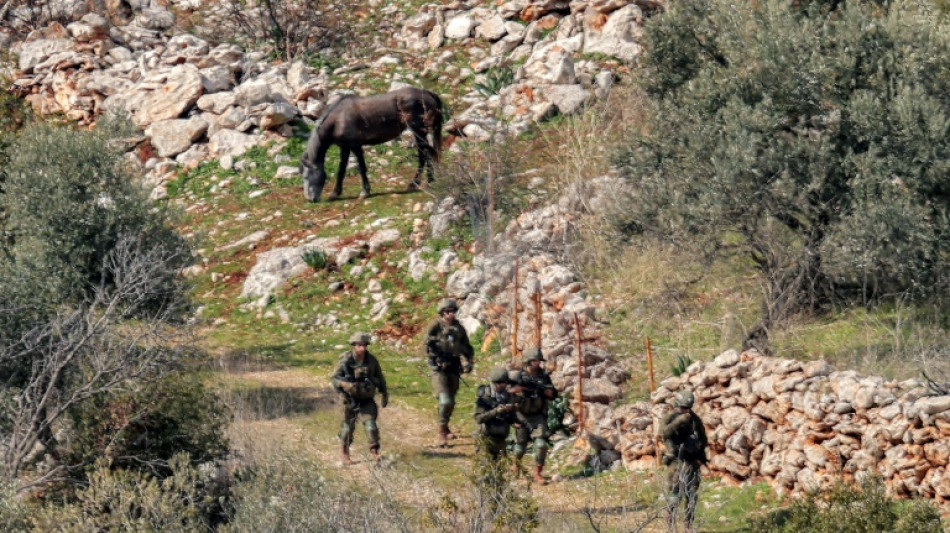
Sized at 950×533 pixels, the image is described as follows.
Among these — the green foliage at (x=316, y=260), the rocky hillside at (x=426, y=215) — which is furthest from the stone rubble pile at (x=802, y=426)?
the green foliage at (x=316, y=260)

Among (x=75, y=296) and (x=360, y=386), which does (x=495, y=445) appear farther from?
(x=75, y=296)

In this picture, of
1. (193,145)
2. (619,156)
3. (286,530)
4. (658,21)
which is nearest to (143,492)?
(286,530)

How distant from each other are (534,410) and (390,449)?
106 inches

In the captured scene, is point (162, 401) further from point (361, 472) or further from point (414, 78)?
point (414, 78)

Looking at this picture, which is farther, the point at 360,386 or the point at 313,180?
the point at 313,180

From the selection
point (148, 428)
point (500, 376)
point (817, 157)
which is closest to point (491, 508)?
point (500, 376)

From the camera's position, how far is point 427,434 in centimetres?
2058

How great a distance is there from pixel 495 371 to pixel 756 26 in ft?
27.4

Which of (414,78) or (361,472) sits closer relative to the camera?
(361,472)

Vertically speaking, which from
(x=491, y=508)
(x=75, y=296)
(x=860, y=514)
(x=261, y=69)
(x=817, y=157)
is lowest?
(x=860, y=514)

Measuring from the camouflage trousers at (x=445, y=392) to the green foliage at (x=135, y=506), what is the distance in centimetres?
421

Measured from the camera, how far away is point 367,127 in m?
31.1

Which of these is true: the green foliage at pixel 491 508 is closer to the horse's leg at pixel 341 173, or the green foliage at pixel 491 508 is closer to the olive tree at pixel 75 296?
the olive tree at pixel 75 296

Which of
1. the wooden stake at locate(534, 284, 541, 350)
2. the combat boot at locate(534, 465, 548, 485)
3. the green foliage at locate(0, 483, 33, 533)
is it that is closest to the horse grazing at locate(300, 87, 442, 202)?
the wooden stake at locate(534, 284, 541, 350)
